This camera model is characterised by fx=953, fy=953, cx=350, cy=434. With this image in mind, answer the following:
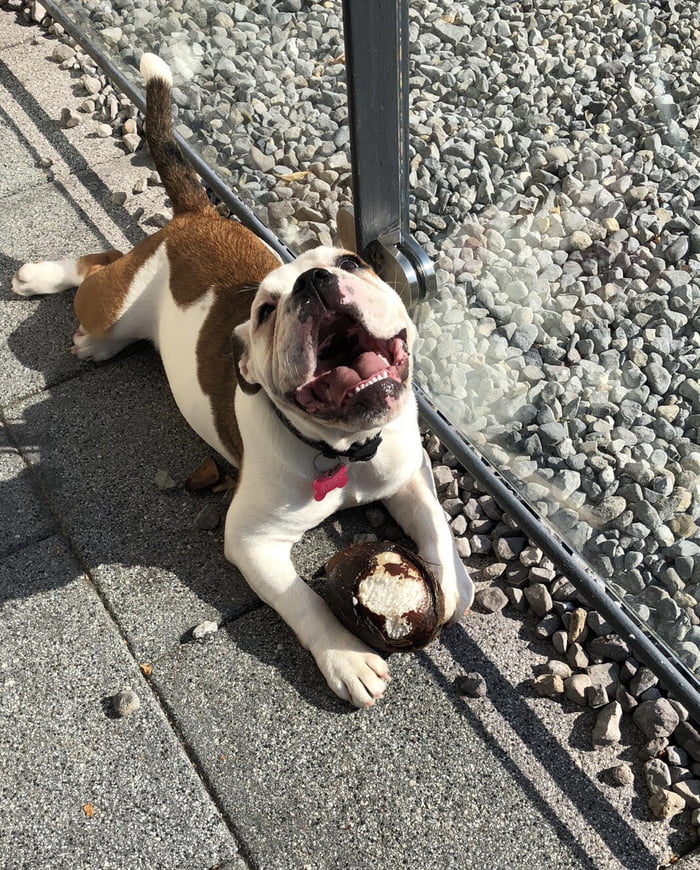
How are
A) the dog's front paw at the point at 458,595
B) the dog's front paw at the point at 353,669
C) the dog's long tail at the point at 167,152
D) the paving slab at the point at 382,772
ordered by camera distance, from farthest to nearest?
the dog's long tail at the point at 167,152, the dog's front paw at the point at 458,595, the dog's front paw at the point at 353,669, the paving slab at the point at 382,772

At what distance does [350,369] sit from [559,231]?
1284 millimetres

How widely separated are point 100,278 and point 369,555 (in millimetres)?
1812

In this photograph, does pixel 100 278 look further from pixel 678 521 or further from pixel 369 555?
pixel 678 521

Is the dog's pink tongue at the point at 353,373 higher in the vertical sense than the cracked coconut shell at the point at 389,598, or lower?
higher

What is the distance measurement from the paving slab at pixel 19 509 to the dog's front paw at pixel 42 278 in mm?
942

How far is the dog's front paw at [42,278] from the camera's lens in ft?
14.4

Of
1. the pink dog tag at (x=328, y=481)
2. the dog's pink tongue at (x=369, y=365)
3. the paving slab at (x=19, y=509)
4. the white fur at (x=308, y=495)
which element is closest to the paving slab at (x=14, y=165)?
the paving slab at (x=19, y=509)

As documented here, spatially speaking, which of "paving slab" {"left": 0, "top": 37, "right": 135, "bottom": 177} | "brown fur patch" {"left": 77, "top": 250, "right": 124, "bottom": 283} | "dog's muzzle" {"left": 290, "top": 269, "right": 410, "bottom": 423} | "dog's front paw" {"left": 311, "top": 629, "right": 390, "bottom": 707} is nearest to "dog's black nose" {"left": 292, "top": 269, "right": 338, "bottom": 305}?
"dog's muzzle" {"left": 290, "top": 269, "right": 410, "bottom": 423}

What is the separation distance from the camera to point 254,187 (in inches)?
168

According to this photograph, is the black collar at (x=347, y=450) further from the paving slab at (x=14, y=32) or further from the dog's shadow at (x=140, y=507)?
the paving slab at (x=14, y=32)

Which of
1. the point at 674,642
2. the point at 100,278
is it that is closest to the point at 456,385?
the point at 674,642

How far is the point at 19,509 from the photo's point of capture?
362 centimetres

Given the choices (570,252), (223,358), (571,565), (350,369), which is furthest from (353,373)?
(570,252)

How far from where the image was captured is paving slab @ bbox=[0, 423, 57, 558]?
11.6 feet
